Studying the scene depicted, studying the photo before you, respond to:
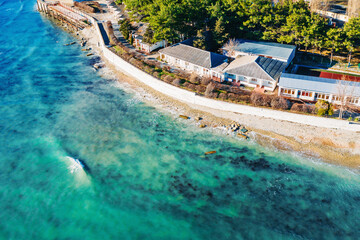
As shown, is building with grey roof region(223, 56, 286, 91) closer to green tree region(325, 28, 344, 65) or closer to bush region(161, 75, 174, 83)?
bush region(161, 75, 174, 83)

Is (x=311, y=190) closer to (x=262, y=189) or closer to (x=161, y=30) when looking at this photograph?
(x=262, y=189)

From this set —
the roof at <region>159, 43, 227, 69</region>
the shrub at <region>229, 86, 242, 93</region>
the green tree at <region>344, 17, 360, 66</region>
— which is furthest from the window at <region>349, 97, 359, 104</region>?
the roof at <region>159, 43, 227, 69</region>

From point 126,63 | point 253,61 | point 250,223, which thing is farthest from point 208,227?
point 126,63

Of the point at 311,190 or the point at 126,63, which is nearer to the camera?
the point at 311,190

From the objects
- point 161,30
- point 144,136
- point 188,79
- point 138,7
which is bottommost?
point 144,136

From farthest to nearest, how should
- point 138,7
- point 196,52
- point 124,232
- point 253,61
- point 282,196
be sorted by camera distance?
point 138,7 < point 196,52 < point 253,61 < point 282,196 < point 124,232
